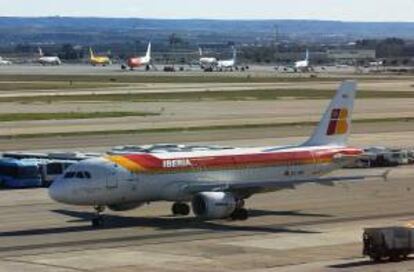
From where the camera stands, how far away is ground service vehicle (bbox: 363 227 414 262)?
40438mm

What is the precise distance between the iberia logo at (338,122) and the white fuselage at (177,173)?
40.0 inches

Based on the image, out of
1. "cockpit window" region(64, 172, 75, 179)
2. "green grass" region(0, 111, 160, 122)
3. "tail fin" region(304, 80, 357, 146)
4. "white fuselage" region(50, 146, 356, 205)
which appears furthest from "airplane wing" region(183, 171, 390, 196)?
"green grass" region(0, 111, 160, 122)

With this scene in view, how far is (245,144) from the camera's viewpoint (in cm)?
9444

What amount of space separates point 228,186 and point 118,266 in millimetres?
12855

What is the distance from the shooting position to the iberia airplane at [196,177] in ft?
168

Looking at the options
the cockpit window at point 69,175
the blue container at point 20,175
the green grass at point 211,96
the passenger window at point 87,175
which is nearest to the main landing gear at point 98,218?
the passenger window at point 87,175

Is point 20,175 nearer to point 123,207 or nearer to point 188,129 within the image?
point 123,207

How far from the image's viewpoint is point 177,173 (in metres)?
53.6

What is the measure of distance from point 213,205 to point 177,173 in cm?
245

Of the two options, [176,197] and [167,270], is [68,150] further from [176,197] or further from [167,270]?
[167,270]

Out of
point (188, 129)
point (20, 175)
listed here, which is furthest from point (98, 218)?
point (188, 129)

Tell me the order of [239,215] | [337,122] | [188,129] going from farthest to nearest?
1. [188,129]
2. [337,122]
3. [239,215]

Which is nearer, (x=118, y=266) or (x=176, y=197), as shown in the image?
(x=118, y=266)

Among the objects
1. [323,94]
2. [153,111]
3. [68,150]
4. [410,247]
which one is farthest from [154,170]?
[323,94]
